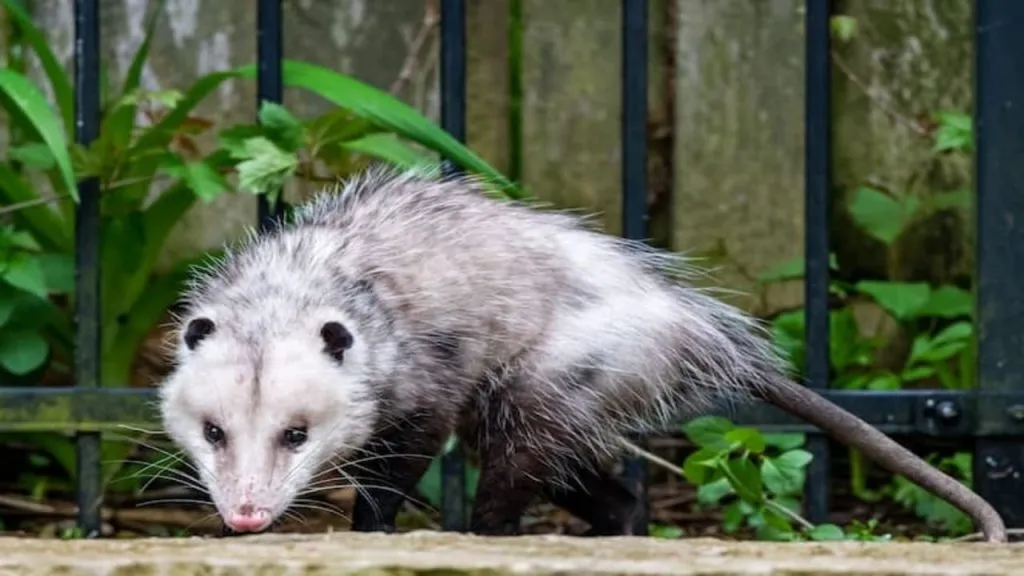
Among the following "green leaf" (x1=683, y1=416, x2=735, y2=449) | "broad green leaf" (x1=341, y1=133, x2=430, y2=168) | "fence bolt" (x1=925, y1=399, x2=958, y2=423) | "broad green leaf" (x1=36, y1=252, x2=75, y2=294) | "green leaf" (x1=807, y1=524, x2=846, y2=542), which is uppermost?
"broad green leaf" (x1=341, y1=133, x2=430, y2=168)

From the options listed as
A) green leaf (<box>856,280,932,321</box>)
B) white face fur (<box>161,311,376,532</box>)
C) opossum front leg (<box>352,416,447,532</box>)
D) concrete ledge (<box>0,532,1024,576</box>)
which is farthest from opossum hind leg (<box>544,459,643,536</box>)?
concrete ledge (<box>0,532,1024,576</box>)

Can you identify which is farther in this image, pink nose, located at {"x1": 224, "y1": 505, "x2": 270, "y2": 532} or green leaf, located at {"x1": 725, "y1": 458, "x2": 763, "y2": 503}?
green leaf, located at {"x1": 725, "y1": 458, "x2": 763, "y2": 503}

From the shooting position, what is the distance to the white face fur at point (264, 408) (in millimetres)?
2850

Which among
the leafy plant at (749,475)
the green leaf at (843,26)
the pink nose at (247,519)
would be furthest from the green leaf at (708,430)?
the green leaf at (843,26)

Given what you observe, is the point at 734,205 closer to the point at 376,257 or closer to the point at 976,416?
the point at 976,416

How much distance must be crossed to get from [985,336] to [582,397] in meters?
0.78

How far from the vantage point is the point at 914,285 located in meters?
4.07

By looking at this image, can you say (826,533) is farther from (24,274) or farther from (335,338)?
(24,274)

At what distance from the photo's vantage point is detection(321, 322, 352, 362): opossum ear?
2994 mm

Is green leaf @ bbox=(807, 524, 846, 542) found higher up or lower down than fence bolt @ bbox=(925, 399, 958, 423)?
lower down

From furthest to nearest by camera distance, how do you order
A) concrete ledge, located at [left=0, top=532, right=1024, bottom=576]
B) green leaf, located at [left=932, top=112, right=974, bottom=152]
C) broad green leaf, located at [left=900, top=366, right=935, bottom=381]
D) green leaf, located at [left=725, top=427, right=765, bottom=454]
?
1. broad green leaf, located at [left=900, top=366, right=935, bottom=381]
2. green leaf, located at [left=932, top=112, right=974, bottom=152]
3. green leaf, located at [left=725, top=427, right=765, bottom=454]
4. concrete ledge, located at [left=0, top=532, right=1024, bottom=576]

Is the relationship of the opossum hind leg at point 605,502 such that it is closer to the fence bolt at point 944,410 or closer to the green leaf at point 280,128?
the fence bolt at point 944,410

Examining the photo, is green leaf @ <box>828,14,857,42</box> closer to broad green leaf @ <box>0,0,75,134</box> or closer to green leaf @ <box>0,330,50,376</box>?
broad green leaf @ <box>0,0,75,134</box>

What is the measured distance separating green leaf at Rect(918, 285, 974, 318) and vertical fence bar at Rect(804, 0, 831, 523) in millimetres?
677
